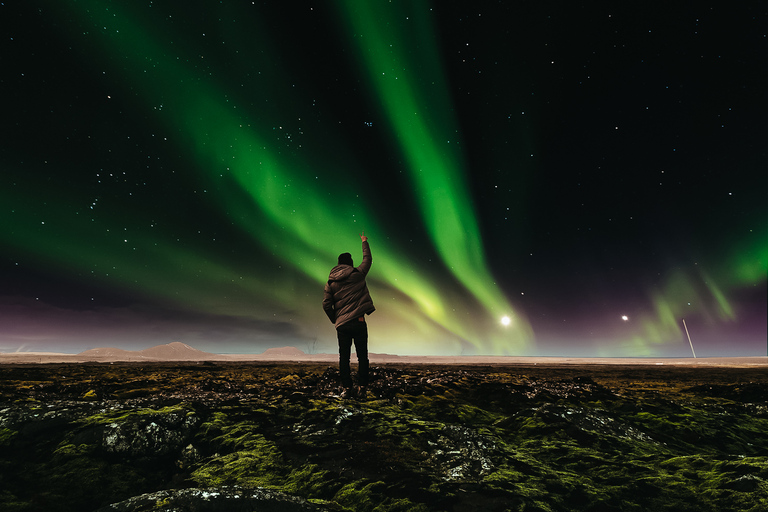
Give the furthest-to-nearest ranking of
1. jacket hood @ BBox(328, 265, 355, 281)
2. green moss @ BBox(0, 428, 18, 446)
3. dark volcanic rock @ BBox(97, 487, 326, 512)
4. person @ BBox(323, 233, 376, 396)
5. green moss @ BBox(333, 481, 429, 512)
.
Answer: jacket hood @ BBox(328, 265, 355, 281)
person @ BBox(323, 233, 376, 396)
green moss @ BBox(0, 428, 18, 446)
green moss @ BBox(333, 481, 429, 512)
dark volcanic rock @ BBox(97, 487, 326, 512)

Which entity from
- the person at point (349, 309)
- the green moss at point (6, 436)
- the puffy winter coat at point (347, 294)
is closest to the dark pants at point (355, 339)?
the person at point (349, 309)

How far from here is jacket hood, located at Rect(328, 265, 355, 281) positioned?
7.53m

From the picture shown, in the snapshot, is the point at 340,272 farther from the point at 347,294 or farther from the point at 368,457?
the point at 368,457

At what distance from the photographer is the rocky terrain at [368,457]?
219 cm

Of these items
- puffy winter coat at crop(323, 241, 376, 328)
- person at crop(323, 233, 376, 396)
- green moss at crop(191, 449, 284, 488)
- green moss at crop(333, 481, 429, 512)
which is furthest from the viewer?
puffy winter coat at crop(323, 241, 376, 328)

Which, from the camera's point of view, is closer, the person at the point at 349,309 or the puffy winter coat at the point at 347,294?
the person at the point at 349,309

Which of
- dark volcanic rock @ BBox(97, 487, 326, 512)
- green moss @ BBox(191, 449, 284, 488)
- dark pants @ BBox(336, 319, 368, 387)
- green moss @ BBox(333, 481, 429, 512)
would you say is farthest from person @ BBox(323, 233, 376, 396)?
dark volcanic rock @ BBox(97, 487, 326, 512)

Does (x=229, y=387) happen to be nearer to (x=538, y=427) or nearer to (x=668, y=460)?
(x=538, y=427)

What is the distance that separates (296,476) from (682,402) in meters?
7.13

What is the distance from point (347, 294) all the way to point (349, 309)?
1.22 feet

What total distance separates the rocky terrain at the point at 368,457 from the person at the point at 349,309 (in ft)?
5.68

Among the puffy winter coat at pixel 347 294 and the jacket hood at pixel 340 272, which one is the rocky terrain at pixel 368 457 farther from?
the jacket hood at pixel 340 272

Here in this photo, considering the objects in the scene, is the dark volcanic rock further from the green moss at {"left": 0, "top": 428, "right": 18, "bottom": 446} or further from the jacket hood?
the jacket hood

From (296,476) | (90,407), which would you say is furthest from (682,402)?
(90,407)
